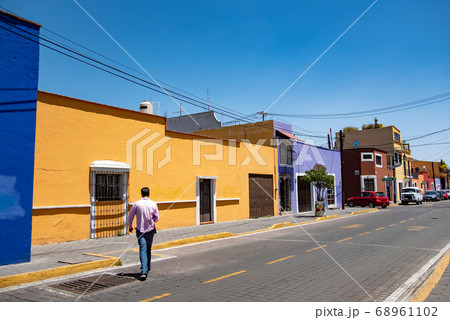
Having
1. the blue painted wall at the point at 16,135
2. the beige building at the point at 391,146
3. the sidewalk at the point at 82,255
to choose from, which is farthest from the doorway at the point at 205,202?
the beige building at the point at 391,146

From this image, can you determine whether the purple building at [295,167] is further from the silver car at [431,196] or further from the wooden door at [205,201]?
the silver car at [431,196]

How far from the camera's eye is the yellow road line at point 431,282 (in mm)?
5188

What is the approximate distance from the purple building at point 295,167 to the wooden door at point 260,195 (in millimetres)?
1444

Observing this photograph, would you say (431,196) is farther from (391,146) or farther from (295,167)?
(295,167)

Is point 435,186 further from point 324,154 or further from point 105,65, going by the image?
point 105,65

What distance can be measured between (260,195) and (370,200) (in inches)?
659

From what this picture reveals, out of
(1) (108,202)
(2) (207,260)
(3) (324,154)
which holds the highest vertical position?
(3) (324,154)

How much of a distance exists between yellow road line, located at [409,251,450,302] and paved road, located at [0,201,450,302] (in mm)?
358

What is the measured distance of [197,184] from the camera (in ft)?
55.0

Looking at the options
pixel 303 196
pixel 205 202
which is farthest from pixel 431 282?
pixel 303 196

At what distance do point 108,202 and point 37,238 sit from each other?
2.68m

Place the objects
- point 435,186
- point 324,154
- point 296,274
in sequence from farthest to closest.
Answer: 1. point 435,186
2. point 324,154
3. point 296,274

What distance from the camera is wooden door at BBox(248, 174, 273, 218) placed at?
20.8 meters
